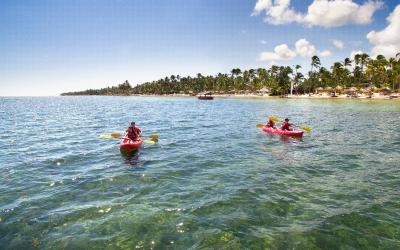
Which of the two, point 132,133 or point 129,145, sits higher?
point 132,133

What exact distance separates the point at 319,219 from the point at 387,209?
2.87 meters

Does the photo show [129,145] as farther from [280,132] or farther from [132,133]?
[280,132]

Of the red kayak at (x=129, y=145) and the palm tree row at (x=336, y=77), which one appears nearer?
the red kayak at (x=129, y=145)

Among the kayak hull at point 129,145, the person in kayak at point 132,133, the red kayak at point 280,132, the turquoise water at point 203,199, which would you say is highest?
the person in kayak at point 132,133

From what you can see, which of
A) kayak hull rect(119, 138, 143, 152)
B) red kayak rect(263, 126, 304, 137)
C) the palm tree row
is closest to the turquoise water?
kayak hull rect(119, 138, 143, 152)

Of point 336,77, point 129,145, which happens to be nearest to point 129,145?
point 129,145

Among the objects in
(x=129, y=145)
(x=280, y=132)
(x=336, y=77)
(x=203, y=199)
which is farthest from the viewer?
(x=336, y=77)

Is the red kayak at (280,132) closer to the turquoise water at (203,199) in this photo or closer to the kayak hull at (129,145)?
the turquoise water at (203,199)

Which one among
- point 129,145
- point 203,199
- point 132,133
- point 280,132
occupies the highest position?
point 132,133

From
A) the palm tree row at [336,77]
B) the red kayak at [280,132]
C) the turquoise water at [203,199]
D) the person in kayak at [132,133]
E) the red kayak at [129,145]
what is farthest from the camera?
the palm tree row at [336,77]

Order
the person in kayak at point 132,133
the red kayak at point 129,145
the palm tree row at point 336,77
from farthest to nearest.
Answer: the palm tree row at point 336,77
the person in kayak at point 132,133
the red kayak at point 129,145

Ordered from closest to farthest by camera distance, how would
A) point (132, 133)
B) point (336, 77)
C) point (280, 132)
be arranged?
point (132, 133) < point (280, 132) < point (336, 77)

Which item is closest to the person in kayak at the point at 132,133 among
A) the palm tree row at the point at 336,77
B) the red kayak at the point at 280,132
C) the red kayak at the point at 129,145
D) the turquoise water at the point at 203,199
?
the red kayak at the point at 129,145

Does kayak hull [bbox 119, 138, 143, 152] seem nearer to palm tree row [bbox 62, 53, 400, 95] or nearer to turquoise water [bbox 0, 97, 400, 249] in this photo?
turquoise water [bbox 0, 97, 400, 249]
